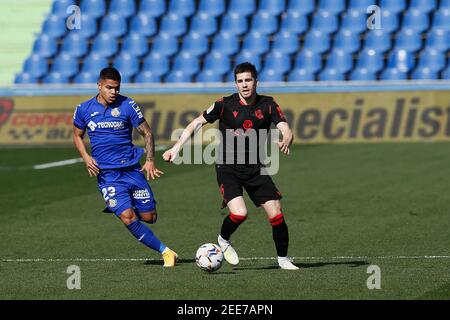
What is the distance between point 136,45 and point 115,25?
87 cm

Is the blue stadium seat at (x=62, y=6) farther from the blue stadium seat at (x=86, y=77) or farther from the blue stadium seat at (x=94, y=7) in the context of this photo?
the blue stadium seat at (x=86, y=77)

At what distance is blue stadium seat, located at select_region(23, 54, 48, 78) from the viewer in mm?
29641

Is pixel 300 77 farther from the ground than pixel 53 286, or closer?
farther from the ground

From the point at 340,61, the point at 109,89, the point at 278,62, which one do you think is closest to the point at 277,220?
the point at 109,89

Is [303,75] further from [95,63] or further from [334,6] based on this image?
[95,63]

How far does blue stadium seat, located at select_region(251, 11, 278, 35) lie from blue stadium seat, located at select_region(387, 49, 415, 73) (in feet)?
10.4

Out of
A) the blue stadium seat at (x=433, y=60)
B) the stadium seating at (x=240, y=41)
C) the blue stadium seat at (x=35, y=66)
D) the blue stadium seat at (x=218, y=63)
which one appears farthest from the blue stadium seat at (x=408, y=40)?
the blue stadium seat at (x=35, y=66)

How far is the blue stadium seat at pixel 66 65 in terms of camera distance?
29.5 metres

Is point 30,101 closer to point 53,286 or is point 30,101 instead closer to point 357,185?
point 357,185

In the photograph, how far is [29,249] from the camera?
12.6 m

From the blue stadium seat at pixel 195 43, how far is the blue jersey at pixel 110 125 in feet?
58.3

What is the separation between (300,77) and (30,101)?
6.84m

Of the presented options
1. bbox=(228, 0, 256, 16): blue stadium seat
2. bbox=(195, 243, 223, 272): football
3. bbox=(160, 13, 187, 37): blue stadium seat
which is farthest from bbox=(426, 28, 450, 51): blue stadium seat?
bbox=(195, 243, 223, 272): football
